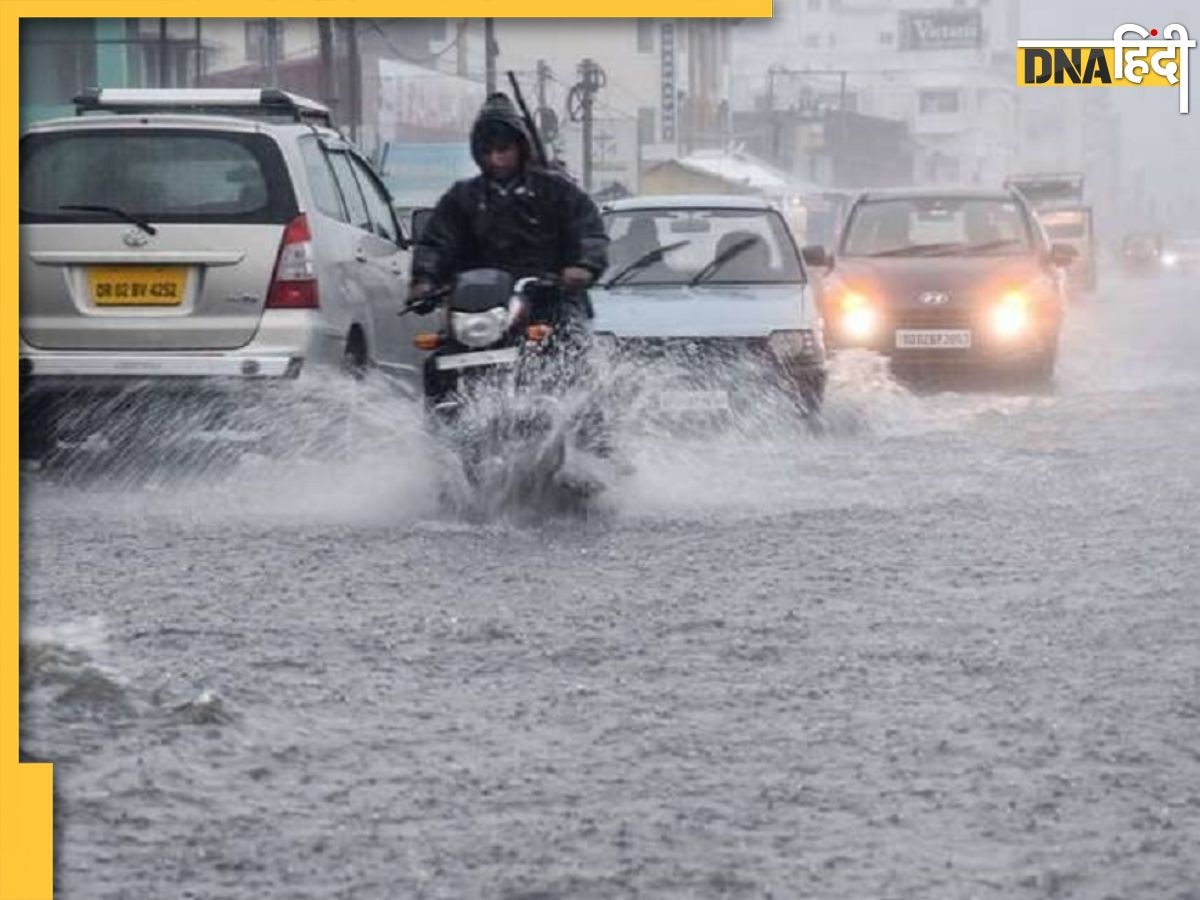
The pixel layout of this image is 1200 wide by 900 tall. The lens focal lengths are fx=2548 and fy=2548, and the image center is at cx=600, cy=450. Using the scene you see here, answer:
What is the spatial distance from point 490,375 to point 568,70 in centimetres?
7200

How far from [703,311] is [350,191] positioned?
2.30 metres

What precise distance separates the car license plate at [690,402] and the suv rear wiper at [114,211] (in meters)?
3.03

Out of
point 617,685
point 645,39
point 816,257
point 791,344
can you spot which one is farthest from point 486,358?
point 645,39

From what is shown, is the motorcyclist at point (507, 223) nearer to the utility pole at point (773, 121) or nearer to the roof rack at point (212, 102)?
the roof rack at point (212, 102)

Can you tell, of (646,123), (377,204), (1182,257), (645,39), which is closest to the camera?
(377,204)

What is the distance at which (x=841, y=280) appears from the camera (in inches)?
714

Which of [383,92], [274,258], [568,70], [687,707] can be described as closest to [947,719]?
[687,707]

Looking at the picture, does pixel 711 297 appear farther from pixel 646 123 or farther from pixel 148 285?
pixel 646 123

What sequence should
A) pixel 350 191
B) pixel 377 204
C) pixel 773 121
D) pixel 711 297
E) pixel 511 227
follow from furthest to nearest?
pixel 773 121, pixel 711 297, pixel 377 204, pixel 350 191, pixel 511 227

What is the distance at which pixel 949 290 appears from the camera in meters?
17.7

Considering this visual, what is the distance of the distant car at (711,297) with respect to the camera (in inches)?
541

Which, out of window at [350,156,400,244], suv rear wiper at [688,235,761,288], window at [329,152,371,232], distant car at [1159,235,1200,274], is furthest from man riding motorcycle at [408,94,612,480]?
distant car at [1159,235,1200,274]

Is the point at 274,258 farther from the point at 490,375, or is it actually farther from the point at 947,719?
the point at 947,719

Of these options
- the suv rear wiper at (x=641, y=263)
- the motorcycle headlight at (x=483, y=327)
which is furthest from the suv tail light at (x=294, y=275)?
the suv rear wiper at (x=641, y=263)
